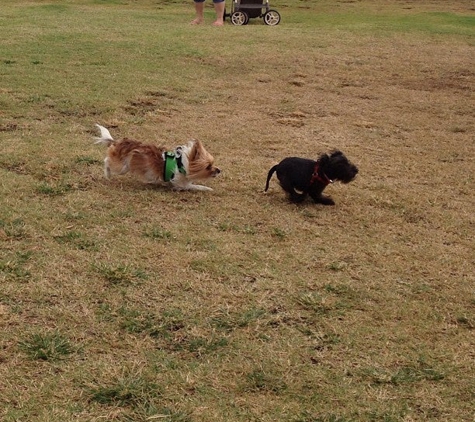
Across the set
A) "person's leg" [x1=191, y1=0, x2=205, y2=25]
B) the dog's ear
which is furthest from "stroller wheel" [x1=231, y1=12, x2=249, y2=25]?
the dog's ear

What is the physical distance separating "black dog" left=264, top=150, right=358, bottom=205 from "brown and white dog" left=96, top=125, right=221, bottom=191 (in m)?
0.57

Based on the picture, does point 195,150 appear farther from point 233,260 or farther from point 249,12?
point 249,12

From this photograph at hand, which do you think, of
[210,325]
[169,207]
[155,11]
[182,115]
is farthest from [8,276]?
[155,11]

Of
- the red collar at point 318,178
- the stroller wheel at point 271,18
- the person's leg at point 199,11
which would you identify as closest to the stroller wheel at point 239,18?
the stroller wheel at point 271,18

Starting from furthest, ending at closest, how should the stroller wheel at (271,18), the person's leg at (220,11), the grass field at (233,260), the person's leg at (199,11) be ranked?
the stroller wheel at (271,18) → the person's leg at (220,11) → the person's leg at (199,11) → the grass field at (233,260)

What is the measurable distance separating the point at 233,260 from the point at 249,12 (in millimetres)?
11960

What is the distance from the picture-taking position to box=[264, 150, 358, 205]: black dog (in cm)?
447

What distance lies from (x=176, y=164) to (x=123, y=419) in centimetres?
253

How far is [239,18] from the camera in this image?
1414cm

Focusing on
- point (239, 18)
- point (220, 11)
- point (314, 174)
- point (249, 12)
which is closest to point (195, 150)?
point (314, 174)

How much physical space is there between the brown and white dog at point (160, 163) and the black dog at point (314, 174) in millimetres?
572

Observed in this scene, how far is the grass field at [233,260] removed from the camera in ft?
8.27

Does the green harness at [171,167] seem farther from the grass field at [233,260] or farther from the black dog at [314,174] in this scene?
the black dog at [314,174]

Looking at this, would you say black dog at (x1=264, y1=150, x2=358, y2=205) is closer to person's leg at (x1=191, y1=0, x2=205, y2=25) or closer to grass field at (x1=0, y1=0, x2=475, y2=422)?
grass field at (x1=0, y1=0, x2=475, y2=422)
